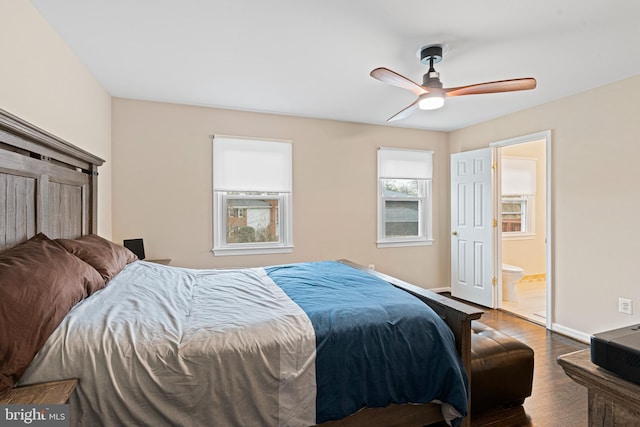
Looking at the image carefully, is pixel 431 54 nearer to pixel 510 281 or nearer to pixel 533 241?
pixel 510 281

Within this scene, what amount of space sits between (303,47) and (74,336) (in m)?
2.24

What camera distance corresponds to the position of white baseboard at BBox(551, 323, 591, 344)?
3234 mm

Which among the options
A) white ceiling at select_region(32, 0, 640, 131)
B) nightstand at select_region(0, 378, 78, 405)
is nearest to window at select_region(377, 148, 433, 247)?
white ceiling at select_region(32, 0, 640, 131)

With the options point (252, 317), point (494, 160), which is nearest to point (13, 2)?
point (252, 317)

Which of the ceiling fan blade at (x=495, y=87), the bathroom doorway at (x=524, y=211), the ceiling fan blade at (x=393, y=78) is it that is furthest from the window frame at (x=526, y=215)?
the ceiling fan blade at (x=393, y=78)

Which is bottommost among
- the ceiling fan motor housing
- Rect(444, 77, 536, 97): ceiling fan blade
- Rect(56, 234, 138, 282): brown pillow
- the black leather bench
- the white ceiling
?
the black leather bench

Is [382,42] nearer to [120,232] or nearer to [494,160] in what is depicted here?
[494,160]

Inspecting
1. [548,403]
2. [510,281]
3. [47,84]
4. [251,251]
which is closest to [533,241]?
[510,281]

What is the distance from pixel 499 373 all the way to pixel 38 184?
305cm

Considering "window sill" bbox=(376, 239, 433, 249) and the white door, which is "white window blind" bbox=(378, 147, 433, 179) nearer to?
the white door

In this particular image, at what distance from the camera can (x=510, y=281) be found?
4625 millimetres

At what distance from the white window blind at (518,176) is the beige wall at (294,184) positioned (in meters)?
1.16

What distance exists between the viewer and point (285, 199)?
164 inches

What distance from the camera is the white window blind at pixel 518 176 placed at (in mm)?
5391
